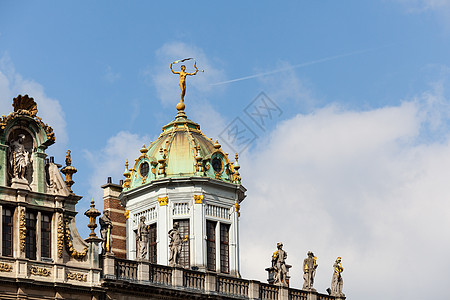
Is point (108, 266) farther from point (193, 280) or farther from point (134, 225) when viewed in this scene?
point (134, 225)

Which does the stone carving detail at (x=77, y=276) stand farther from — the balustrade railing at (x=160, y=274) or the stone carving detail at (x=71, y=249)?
the balustrade railing at (x=160, y=274)

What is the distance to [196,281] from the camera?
206 feet

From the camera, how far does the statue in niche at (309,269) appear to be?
222 feet

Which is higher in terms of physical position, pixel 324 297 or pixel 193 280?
pixel 193 280

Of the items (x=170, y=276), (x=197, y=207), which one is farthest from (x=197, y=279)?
(x=197, y=207)

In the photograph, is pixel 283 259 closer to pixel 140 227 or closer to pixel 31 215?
pixel 140 227

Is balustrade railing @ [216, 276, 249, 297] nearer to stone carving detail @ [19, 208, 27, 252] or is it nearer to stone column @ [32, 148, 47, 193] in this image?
stone column @ [32, 148, 47, 193]

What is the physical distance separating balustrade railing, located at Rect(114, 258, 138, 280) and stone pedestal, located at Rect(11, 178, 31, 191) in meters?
5.81

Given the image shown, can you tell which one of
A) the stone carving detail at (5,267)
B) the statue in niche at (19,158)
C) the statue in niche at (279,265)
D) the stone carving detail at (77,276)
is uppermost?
the statue in niche at (19,158)

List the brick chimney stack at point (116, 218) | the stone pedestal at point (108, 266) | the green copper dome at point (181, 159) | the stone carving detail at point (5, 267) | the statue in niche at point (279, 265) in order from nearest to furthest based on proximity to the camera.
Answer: the stone carving detail at point (5, 267) → the stone pedestal at point (108, 266) → the statue in niche at point (279, 265) → the green copper dome at point (181, 159) → the brick chimney stack at point (116, 218)

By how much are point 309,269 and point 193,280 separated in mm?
8088

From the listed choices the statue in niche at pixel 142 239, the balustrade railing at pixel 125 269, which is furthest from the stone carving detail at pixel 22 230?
the statue in niche at pixel 142 239

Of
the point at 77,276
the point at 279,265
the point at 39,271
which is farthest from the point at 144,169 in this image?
the point at 39,271

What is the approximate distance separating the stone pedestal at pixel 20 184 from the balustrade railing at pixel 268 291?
14.6 meters
